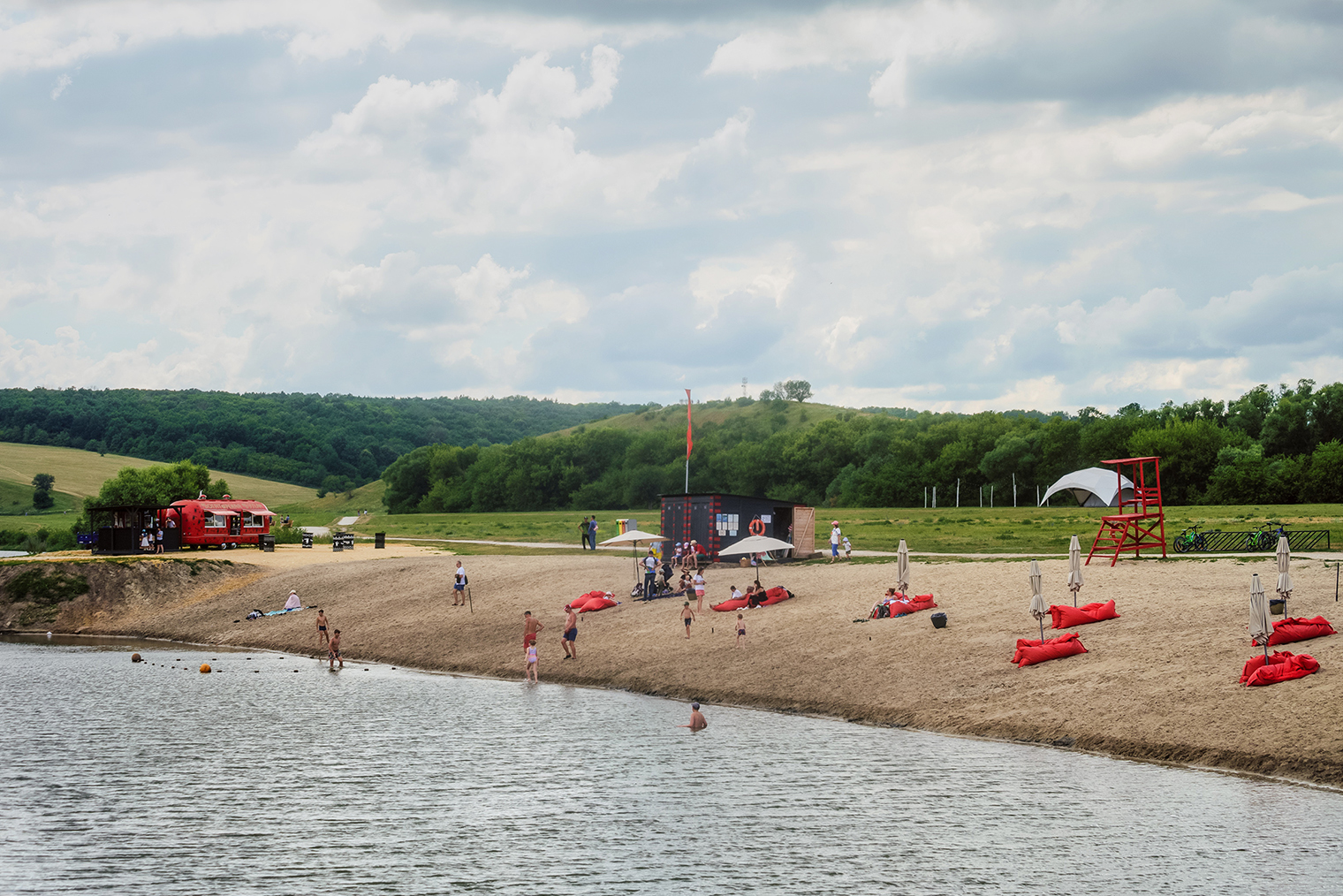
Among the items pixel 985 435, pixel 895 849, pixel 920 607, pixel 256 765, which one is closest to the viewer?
pixel 895 849

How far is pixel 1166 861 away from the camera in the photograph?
17625mm

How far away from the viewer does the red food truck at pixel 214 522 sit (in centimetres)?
7525

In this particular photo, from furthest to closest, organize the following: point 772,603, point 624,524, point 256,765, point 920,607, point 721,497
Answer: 1. point 624,524
2. point 721,497
3. point 772,603
4. point 920,607
5. point 256,765

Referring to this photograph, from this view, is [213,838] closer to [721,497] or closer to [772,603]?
[772,603]

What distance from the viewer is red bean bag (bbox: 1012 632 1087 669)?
102 feet

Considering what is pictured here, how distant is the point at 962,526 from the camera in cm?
8538

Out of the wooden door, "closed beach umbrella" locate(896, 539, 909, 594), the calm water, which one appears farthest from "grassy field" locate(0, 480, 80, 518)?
"closed beach umbrella" locate(896, 539, 909, 594)

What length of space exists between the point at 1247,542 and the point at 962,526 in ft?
104

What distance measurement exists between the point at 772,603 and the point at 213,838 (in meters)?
26.7

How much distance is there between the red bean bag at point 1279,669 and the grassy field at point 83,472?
146894 millimetres

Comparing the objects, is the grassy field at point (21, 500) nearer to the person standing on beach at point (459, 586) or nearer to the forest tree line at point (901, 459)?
the forest tree line at point (901, 459)

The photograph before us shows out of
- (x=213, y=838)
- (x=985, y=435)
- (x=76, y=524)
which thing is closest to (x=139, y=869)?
(x=213, y=838)

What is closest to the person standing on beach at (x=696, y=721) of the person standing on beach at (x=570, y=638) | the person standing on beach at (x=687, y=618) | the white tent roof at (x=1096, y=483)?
the person standing on beach at (x=687, y=618)

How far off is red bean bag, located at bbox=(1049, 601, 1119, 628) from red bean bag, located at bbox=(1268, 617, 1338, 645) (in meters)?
5.57
